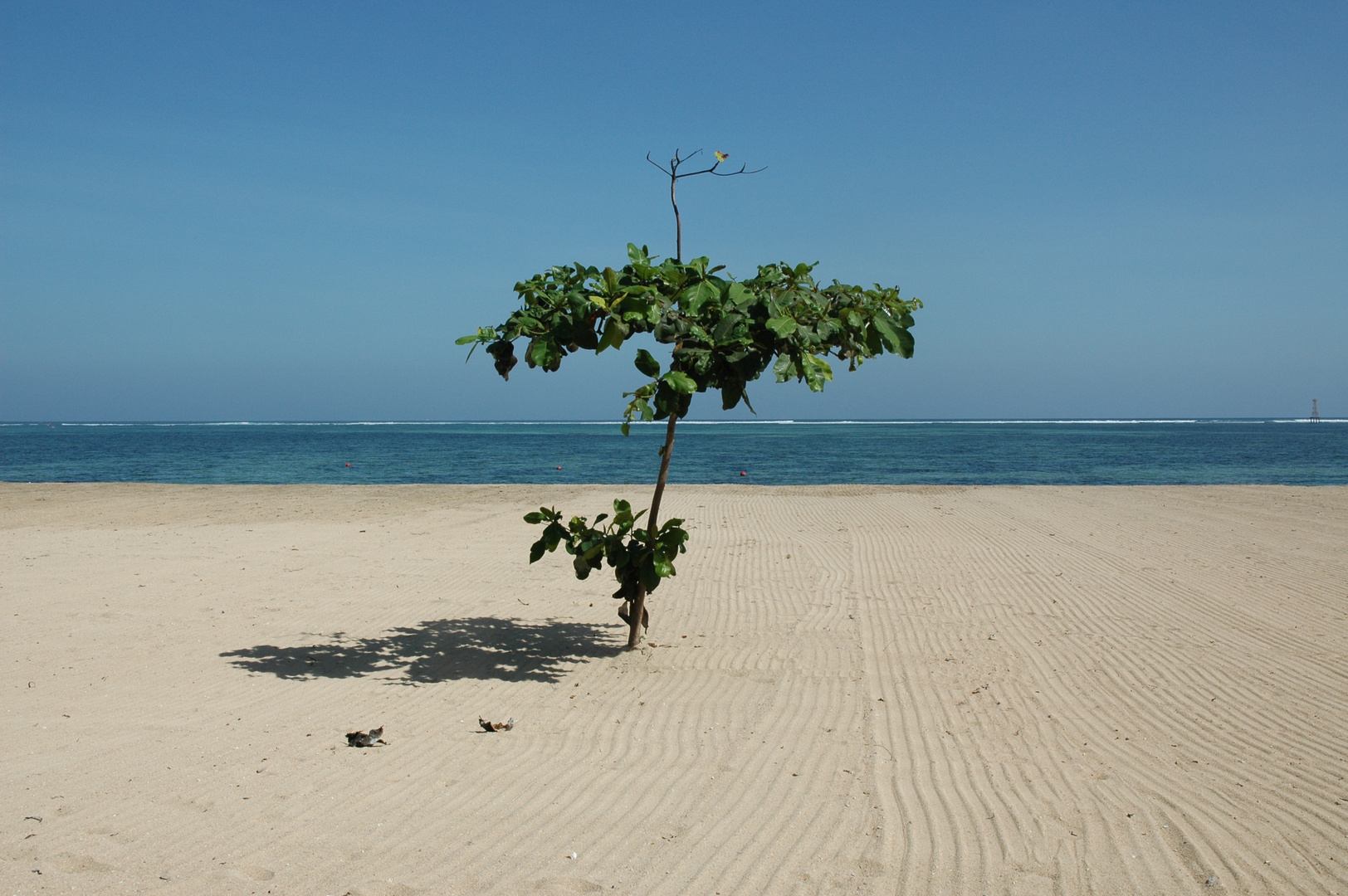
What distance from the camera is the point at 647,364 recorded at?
571cm

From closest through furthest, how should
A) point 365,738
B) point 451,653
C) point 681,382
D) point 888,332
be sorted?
point 365,738
point 681,382
point 888,332
point 451,653

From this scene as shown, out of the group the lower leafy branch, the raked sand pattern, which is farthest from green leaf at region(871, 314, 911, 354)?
the raked sand pattern

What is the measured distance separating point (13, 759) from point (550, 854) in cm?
323

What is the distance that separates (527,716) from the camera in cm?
563

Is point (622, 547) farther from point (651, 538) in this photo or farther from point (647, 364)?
point (647, 364)

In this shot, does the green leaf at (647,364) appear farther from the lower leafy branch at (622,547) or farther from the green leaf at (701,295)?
the lower leafy branch at (622,547)

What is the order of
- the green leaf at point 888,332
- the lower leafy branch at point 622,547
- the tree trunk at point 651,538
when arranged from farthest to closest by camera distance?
the tree trunk at point 651,538 < the lower leafy branch at point 622,547 < the green leaf at point 888,332

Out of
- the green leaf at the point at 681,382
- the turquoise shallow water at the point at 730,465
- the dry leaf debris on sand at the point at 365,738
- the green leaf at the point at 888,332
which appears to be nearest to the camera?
the dry leaf debris on sand at the point at 365,738

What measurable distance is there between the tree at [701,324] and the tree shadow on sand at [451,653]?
2.34 metres

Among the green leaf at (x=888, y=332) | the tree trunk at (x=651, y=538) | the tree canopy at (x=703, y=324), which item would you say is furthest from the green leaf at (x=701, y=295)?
the tree trunk at (x=651, y=538)

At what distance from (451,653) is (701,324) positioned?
3.61 m

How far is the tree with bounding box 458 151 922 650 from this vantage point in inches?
220

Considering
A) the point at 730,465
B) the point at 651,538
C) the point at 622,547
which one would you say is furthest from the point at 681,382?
the point at 730,465

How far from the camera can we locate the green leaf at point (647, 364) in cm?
570
